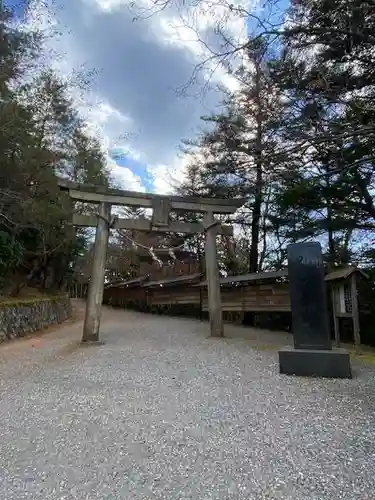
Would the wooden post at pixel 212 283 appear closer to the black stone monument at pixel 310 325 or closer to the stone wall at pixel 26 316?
the black stone monument at pixel 310 325

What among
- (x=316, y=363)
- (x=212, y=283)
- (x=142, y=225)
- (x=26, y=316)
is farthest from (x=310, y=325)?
(x=26, y=316)

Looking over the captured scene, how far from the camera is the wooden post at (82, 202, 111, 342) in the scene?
21.6 ft

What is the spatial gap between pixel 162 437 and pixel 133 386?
1.38 m

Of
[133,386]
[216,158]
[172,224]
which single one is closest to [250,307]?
[172,224]

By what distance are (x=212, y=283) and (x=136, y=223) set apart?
1.93 m

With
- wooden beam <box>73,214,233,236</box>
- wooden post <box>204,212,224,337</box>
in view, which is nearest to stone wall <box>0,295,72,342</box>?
wooden beam <box>73,214,233,236</box>

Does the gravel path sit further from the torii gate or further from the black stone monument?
the torii gate

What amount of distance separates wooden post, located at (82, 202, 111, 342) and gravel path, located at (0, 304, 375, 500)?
181 centimetres

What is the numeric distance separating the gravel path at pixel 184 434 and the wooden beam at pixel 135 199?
332cm

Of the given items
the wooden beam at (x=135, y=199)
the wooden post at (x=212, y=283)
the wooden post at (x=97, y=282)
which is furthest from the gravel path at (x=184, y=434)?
the wooden beam at (x=135, y=199)

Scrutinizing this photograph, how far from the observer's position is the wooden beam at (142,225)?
698cm

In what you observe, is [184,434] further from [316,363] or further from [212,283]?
[212,283]

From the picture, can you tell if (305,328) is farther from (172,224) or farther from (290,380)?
(172,224)

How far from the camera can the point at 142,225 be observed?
7.43 meters
